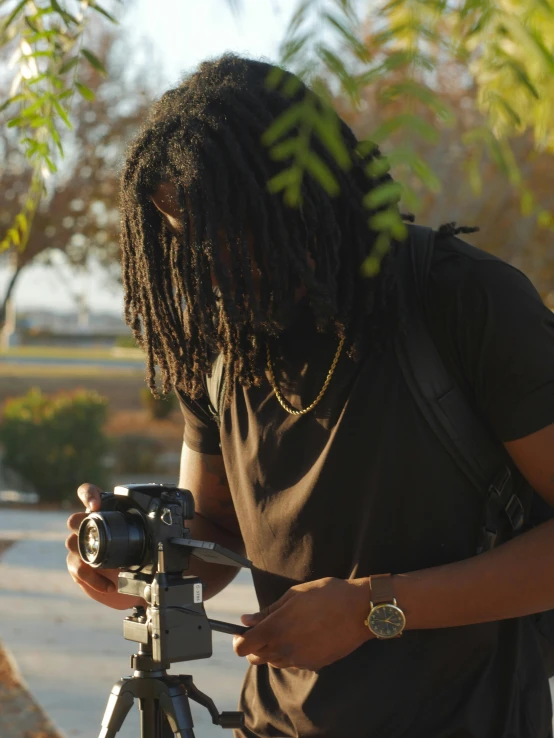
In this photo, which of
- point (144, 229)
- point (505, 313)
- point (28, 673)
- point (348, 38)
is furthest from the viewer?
point (28, 673)

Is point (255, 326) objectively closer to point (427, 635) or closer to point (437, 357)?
point (437, 357)

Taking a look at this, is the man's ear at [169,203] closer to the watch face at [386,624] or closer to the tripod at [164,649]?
the tripod at [164,649]

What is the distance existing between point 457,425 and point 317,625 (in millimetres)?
366

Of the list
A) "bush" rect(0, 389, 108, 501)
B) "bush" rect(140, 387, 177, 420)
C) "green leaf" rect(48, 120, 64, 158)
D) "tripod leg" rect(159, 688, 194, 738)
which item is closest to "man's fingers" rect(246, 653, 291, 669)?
"tripod leg" rect(159, 688, 194, 738)

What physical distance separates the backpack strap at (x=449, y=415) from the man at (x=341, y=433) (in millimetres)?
22

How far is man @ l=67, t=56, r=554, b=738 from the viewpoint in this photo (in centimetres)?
159

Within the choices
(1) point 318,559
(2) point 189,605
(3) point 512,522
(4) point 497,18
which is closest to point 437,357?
(3) point 512,522

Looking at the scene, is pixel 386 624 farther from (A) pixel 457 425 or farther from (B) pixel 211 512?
(B) pixel 211 512

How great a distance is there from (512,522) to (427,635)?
0.77 ft

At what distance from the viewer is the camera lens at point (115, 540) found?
1792 millimetres

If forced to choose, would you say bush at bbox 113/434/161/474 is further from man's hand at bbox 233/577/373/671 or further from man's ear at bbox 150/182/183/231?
man's hand at bbox 233/577/373/671

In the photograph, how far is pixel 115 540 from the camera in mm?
1789

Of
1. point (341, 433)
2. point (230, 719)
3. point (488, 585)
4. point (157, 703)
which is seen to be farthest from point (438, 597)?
point (157, 703)

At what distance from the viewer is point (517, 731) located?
1677mm
